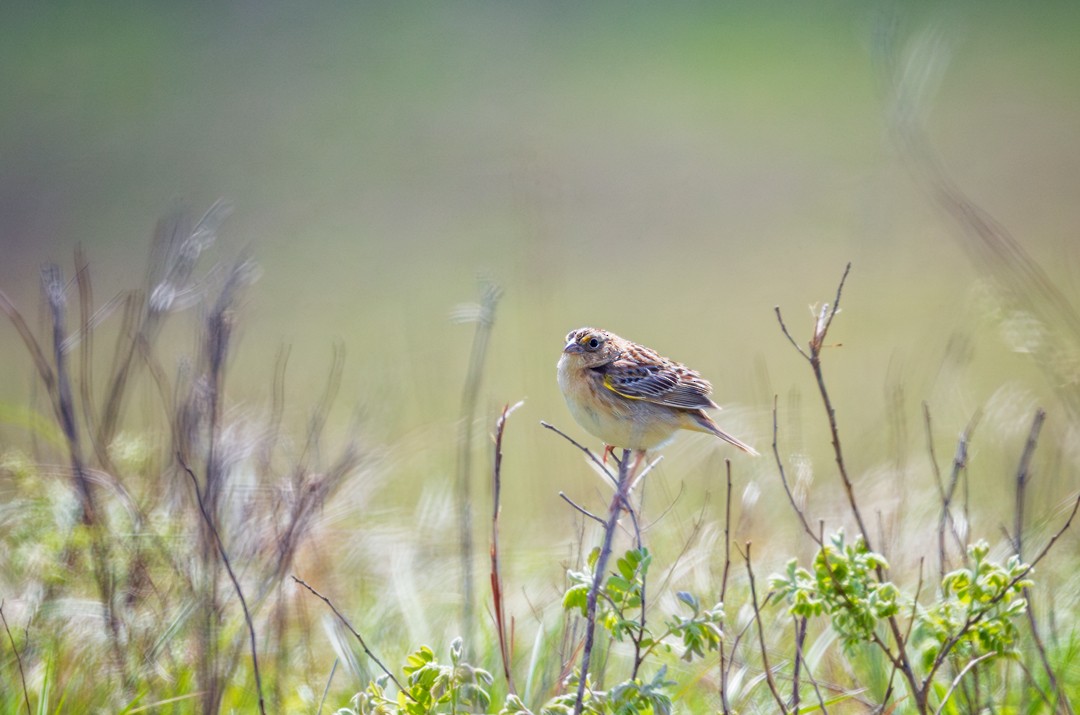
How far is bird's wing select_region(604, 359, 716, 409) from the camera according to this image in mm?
3412

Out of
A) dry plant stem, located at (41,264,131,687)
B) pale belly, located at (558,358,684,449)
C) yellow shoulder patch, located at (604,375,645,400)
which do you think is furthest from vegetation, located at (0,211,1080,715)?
yellow shoulder patch, located at (604,375,645,400)

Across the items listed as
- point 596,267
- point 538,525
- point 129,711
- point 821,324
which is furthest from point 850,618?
point 596,267

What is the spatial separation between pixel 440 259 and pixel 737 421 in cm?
1010

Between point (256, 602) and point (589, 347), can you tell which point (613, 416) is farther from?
point (256, 602)

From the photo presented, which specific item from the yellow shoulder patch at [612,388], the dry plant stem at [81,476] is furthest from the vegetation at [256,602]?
the yellow shoulder patch at [612,388]

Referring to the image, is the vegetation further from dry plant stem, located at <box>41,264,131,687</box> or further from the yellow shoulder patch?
the yellow shoulder patch

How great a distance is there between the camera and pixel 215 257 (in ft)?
37.2

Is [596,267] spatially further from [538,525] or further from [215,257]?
[538,525]

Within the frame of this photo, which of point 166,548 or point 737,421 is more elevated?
point 737,421

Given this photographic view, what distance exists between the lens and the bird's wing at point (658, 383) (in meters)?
3.41

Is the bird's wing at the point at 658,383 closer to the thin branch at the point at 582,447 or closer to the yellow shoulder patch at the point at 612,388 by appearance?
the yellow shoulder patch at the point at 612,388

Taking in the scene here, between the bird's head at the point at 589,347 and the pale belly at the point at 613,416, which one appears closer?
the pale belly at the point at 613,416

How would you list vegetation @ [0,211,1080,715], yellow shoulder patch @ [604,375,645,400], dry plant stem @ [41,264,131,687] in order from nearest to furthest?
vegetation @ [0,211,1080,715] → dry plant stem @ [41,264,131,687] → yellow shoulder patch @ [604,375,645,400]

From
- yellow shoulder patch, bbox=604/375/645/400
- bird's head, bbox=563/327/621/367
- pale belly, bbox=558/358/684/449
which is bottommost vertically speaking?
pale belly, bbox=558/358/684/449
